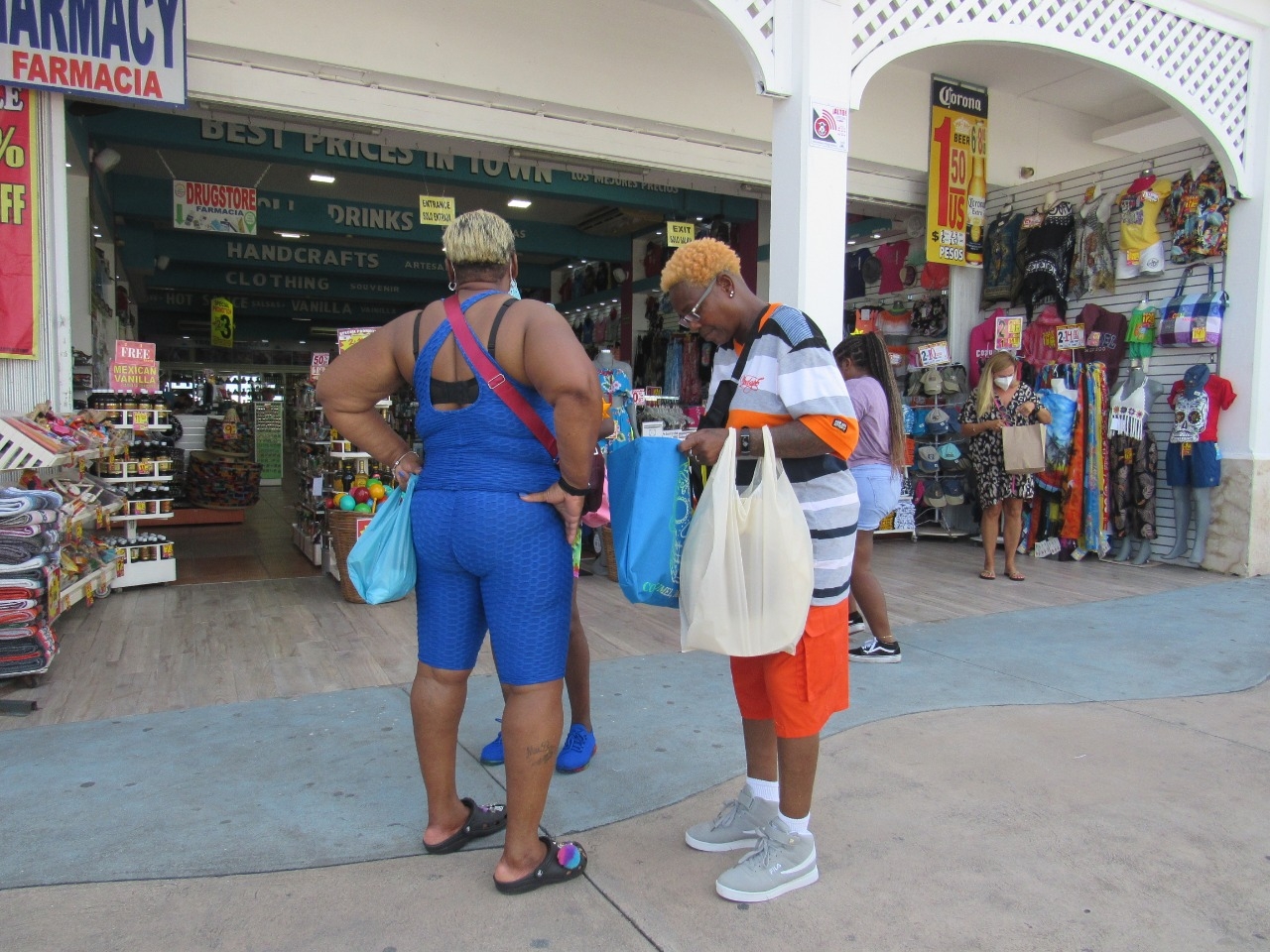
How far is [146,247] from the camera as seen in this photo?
12156 millimetres

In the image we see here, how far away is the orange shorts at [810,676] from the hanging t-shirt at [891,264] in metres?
7.67

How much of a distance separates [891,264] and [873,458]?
5.59 meters

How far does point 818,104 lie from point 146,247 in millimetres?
10507

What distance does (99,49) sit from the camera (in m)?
4.82

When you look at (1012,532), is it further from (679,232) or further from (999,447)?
(679,232)

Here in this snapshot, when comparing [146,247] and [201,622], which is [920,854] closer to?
[201,622]

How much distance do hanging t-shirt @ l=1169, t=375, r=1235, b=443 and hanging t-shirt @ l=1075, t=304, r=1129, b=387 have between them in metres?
0.69

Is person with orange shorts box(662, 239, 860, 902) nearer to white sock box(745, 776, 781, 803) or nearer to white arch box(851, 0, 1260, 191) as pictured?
white sock box(745, 776, 781, 803)

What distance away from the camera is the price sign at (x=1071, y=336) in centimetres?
760

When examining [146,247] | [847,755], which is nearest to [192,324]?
[146,247]

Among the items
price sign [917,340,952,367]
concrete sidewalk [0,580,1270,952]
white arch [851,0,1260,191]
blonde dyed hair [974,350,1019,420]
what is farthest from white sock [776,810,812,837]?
price sign [917,340,952,367]

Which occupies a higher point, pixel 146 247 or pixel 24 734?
pixel 146 247

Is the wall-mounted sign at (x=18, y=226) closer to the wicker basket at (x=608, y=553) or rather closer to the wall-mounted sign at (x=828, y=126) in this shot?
the wicker basket at (x=608, y=553)

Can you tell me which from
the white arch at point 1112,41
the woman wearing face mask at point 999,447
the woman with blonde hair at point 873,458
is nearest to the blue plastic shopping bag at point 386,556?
the woman with blonde hair at point 873,458
